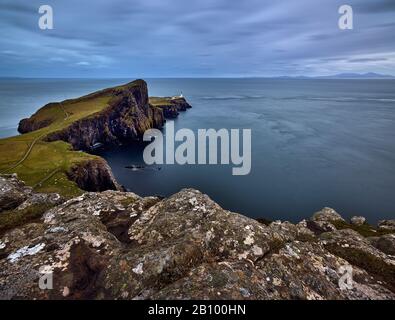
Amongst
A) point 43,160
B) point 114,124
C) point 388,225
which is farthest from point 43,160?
point 388,225

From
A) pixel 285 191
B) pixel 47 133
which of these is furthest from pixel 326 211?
pixel 47 133

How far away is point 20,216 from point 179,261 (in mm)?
14802

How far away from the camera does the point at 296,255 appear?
632 inches

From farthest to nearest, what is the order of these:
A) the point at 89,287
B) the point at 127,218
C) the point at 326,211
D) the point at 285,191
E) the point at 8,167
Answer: the point at 285,191 < the point at 8,167 < the point at 326,211 < the point at 127,218 < the point at 89,287

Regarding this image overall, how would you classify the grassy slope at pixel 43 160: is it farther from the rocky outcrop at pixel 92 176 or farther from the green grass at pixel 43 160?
the rocky outcrop at pixel 92 176

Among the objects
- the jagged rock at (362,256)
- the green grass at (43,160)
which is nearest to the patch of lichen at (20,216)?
the jagged rock at (362,256)

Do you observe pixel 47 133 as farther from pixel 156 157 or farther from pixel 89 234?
pixel 89 234

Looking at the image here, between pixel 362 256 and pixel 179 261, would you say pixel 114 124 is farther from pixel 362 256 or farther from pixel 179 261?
pixel 362 256

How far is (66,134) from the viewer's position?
12650cm

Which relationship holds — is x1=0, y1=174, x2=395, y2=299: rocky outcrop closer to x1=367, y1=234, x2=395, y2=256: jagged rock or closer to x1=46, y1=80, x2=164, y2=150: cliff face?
x1=367, y1=234, x2=395, y2=256: jagged rock

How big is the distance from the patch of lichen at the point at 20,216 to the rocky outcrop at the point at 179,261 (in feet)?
6.36

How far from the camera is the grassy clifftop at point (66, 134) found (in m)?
74.5

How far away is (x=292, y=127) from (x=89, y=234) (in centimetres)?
18884

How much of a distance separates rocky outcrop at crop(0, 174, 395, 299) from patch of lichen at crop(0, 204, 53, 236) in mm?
1939
